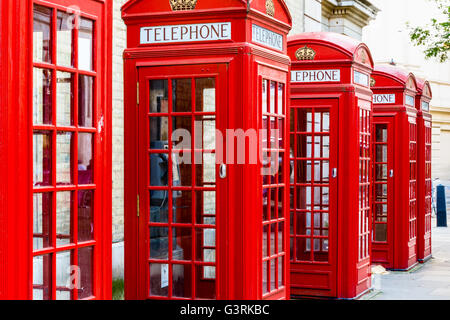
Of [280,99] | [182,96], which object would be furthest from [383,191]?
[182,96]

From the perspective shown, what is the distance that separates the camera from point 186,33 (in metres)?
5.62

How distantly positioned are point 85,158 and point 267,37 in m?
2.17

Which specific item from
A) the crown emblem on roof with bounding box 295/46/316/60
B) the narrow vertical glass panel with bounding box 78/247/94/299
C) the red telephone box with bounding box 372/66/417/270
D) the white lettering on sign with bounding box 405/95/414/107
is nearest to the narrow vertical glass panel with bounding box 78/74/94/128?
the narrow vertical glass panel with bounding box 78/247/94/299

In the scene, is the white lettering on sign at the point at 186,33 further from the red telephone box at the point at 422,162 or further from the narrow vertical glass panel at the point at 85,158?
the red telephone box at the point at 422,162

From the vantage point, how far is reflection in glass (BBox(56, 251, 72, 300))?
402 centimetres

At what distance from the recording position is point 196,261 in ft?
18.2

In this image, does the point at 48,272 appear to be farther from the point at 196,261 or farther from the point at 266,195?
the point at 266,195

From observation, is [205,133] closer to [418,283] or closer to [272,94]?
[272,94]

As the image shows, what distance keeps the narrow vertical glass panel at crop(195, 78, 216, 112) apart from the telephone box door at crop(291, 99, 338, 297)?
104 inches

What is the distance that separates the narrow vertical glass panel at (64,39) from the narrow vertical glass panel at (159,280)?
217 cm

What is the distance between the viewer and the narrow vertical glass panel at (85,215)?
13.5 feet

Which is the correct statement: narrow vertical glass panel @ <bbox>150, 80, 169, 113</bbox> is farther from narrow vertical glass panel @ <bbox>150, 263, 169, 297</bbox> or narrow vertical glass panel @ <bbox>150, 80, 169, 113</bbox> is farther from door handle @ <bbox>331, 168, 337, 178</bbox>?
door handle @ <bbox>331, 168, 337, 178</bbox>

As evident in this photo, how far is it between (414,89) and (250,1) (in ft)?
20.3

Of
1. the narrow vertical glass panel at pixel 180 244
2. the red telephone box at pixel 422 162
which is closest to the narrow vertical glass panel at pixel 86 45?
the narrow vertical glass panel at pixel 180 244
